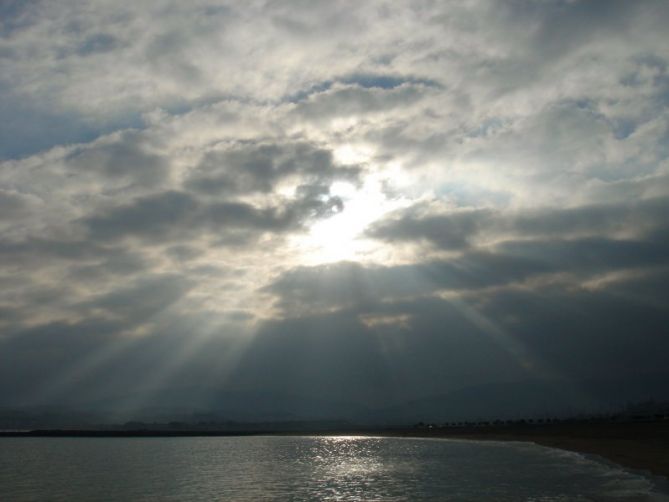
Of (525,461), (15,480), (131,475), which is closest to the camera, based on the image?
(15,480)

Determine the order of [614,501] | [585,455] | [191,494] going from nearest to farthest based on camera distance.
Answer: [614,501] → [191,494] → [585,455]

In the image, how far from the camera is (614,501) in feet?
110

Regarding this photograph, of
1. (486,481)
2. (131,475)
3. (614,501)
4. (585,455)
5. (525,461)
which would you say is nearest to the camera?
(614,501)

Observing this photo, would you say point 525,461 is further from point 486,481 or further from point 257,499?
point 257,499

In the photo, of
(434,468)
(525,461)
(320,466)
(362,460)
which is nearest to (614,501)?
(434,468)

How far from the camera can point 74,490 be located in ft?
154

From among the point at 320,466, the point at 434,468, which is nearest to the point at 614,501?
the point at 434,468

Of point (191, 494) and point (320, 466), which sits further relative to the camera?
point (320, 466)

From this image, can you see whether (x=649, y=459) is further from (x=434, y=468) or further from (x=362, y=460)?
(x=362, y=460)

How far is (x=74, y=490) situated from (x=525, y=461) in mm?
46689

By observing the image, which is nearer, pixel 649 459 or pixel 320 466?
pixel 649 459

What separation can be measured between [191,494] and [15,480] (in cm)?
2403

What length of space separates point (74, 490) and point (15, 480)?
12850mm

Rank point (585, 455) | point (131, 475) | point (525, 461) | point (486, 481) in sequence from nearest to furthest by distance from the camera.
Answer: point (486, 481), point (131, 475), point (525, 461), point (585, 455)
